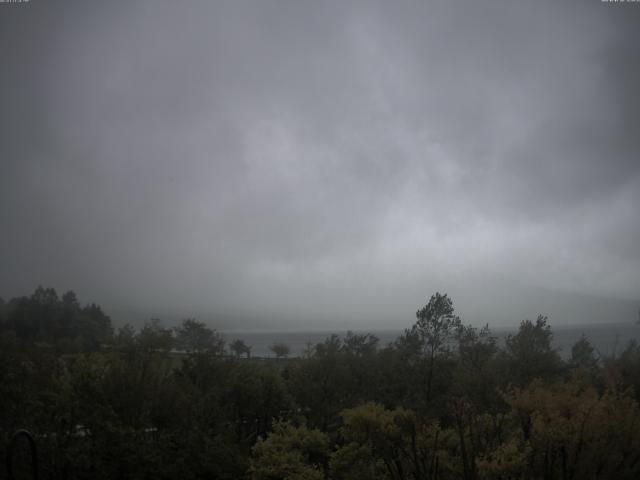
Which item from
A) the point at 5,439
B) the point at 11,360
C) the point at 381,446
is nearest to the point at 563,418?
the point at 381,446

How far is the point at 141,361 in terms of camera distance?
22891mm

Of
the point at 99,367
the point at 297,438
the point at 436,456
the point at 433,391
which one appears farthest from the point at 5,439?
the point at 433,391

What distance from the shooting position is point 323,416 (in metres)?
29.8

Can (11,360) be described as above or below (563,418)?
above

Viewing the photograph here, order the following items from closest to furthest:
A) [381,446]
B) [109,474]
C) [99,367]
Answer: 1. [109,474]
2. [381,446]
3. [99,367]

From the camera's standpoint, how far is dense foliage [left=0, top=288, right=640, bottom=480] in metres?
16.0

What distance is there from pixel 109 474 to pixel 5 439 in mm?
4029

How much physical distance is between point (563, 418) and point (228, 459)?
13.4 metres

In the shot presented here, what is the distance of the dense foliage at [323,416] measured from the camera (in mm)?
15992

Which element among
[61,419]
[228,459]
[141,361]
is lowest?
[228,459]

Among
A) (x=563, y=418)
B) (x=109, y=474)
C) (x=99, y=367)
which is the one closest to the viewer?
(x=563, y=418)

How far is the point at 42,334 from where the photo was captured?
84.6m

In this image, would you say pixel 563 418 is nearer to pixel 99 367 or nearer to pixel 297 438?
pixel 297 438

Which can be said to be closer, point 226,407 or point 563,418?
point 563,418
